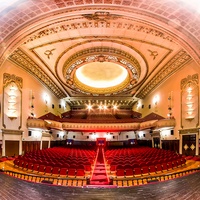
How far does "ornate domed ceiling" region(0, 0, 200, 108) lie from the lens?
20.6 feet

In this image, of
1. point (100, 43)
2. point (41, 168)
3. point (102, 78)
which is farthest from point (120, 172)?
point (102, 78)

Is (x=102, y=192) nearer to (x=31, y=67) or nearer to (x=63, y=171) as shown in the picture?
(x=63, y=171)

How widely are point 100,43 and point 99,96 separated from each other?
11.3 meters

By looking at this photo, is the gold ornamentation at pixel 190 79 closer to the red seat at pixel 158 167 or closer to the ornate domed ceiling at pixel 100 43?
the ornate domed ceiling at pixel 100 43

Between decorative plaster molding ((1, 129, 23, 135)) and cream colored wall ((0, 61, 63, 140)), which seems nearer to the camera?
decorative plaster molding ((1, 129, 23, 135))

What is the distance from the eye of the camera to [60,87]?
856 inches

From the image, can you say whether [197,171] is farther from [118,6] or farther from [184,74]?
[184,74]

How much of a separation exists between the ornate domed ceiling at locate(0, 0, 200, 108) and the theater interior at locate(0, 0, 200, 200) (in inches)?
2.2

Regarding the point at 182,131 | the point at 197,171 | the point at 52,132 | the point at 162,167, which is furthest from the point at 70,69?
the point at 197,171

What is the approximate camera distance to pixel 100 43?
1463 cm

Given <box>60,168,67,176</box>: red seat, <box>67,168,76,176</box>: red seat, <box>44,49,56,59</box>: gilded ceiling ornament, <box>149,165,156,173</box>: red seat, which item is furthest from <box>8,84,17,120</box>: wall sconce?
<box>149,165,156,173</box>: red seat

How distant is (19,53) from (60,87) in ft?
28.3

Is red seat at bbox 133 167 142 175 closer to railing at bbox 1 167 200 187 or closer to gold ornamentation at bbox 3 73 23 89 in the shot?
railing at bbox 1 167 200 187

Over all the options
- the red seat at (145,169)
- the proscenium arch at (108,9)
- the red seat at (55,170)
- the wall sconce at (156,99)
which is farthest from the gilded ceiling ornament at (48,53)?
the wall sconce at (156,99)
